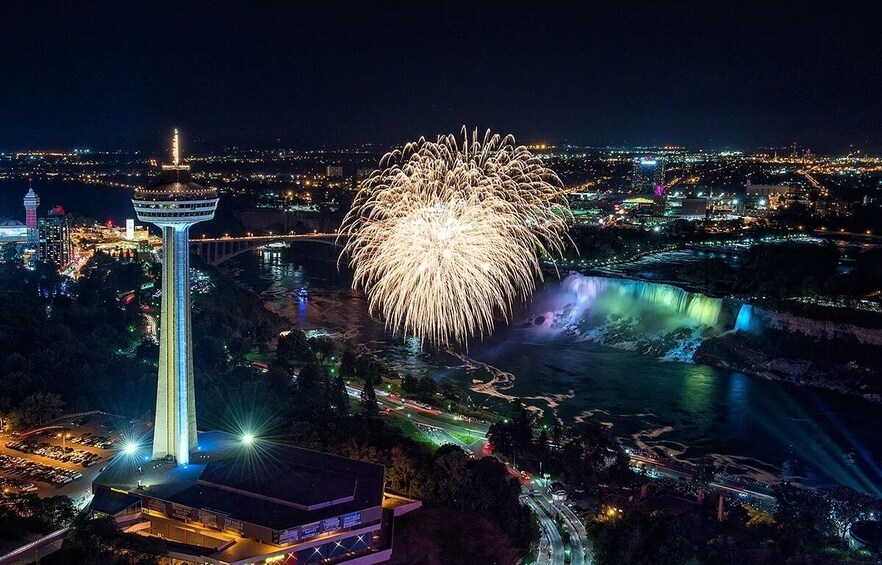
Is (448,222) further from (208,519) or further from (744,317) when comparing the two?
(744,317)

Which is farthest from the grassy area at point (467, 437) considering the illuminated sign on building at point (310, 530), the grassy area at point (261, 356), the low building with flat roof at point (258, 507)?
the grassy area at point (261, 356)

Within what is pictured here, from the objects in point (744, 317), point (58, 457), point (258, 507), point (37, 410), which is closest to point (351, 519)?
point (258, 507)

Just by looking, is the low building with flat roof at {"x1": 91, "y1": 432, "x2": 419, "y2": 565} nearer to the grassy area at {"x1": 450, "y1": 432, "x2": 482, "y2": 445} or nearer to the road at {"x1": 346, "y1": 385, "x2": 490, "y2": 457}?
the road at {"x1": 346, "y1": 385, "x2": 490, "y2": 457}

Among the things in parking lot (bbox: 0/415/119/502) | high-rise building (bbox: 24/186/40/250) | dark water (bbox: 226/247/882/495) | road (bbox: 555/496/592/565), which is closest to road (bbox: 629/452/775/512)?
dark water (bbox: 226/247/882/495)

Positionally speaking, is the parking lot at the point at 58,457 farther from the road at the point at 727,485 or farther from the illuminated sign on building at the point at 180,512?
the road at the point at 727,485

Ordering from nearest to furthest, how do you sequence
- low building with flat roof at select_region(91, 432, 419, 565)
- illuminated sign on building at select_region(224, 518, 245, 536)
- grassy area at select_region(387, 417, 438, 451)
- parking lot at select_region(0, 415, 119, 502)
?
1. low building with flat roof at select_region(91, 432, 419, 565)
2. illuminated sign on building at select_region(224, 518, 245, 536)
3. parking lot at select_region(0, 415, 119, 502)
4. grassy area at select_region(387, 417, 438, 451)

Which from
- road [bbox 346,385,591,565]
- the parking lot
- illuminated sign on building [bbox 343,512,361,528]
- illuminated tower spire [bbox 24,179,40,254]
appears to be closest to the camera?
illuminated sign on building [bbox 343,512,361,528]

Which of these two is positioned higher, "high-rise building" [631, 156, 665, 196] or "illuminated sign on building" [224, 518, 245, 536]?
"high-rise building" [631, 156, 665, 196]

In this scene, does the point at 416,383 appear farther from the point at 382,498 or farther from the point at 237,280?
the point at 237,280
